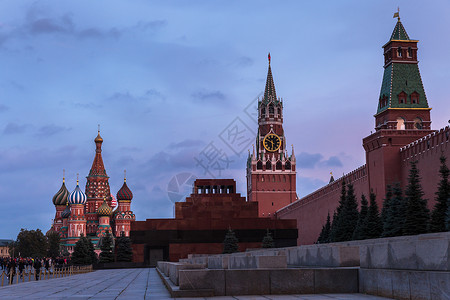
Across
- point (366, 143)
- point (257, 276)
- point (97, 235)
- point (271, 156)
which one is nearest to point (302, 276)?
point (257, 276)

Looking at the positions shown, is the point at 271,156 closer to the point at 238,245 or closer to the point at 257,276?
the point at 238,245

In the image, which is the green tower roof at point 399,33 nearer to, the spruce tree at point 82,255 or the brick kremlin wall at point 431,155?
the brick kremlin wall at point 431,155

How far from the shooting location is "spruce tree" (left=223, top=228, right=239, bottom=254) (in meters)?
42.7

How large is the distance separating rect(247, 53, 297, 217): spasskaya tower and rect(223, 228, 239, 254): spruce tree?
1661 inches

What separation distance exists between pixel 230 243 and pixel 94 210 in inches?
2564

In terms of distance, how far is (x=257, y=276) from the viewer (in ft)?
25.7

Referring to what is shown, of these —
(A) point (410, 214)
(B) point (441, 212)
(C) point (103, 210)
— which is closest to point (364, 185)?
(A) point (410, 214)

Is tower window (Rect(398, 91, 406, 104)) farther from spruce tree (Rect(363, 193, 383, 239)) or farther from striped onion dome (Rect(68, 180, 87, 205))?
striped onion dome (Rect(68, 180, 87, 205))

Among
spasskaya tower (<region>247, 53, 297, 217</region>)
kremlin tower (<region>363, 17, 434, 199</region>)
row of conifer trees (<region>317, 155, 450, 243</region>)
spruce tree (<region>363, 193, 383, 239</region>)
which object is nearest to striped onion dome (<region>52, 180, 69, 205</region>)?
spasskaya tower (<region>247, 53, 297, 217</region>)

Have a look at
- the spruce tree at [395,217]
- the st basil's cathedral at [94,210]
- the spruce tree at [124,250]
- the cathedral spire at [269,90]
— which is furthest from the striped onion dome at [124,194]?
the spruce tree at [395,217]

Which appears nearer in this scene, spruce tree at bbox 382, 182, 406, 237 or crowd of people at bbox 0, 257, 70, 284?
crowd of people at bbox 0, 257, 70, 284

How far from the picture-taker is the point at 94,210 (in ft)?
339

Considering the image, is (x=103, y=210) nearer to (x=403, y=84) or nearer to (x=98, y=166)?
(x=98, y=166)

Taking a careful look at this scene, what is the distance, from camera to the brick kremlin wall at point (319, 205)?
1585 inches
